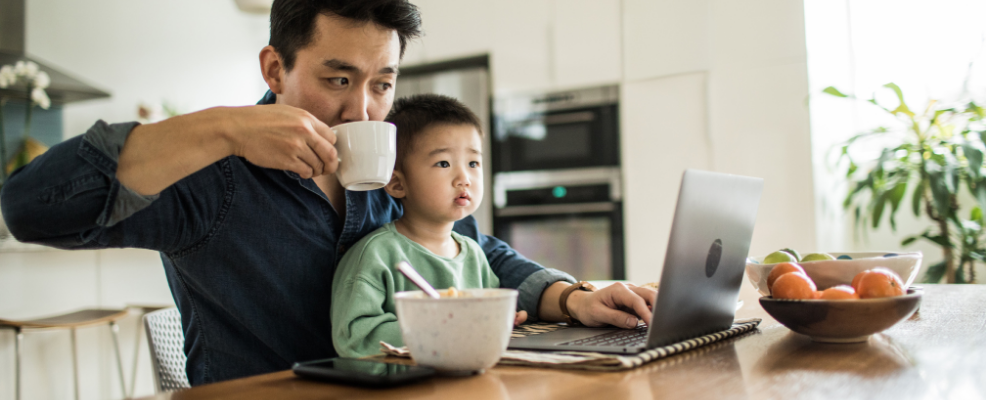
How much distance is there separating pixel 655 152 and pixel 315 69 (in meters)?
2.35

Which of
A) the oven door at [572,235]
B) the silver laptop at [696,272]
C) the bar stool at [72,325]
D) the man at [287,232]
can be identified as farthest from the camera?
the oven door at [572,235]

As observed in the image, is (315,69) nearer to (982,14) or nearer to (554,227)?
(554,227)

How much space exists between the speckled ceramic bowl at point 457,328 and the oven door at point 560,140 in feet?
8.95

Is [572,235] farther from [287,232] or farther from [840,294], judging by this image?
[840,294]

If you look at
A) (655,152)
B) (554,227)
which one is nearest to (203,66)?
(554,227)

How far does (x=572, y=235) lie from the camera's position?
10.7ft

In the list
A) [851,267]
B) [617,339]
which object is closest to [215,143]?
[617,339]

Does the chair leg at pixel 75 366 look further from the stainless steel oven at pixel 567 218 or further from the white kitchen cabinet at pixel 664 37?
the white kitchen cabinet at pixel 664 37

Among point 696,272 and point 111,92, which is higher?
point 111,92

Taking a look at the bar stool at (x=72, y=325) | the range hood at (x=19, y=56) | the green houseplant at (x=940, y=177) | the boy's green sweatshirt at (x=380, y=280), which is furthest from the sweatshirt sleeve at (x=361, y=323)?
the range hood at (x=19, y=56)

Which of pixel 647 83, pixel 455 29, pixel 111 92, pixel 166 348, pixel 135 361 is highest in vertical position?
pixel 455 29

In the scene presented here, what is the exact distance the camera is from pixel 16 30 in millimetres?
3170

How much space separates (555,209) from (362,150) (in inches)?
102

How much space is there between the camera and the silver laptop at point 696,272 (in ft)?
2.09
